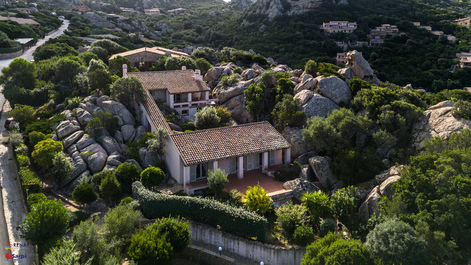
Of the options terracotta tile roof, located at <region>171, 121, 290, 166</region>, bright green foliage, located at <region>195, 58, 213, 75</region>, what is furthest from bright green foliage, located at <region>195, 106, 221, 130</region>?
bright green foliage, located at <region>195, 58, 213, 75</region>

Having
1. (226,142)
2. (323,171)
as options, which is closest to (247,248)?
(323,171)

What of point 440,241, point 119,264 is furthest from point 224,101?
point 440,241

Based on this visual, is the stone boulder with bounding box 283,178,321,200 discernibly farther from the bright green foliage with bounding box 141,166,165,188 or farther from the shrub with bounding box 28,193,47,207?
the shrub with bounding box 28,193,47,207

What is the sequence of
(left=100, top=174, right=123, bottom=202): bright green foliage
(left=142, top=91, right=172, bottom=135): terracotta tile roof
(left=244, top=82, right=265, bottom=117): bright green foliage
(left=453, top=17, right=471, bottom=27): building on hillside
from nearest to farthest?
(left=100, top=174, right=123, bottom=202): bright green foliage, (left=142, top=91, right=172, bottom=135): terracotta tile roof, (left=244, top=82, right=265, bottom=117): bright green foliage, (left=453, top=17, right=471, bottom=27): building on hillside

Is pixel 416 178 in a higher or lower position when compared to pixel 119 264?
higher

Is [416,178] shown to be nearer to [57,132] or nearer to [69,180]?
[69,180]
